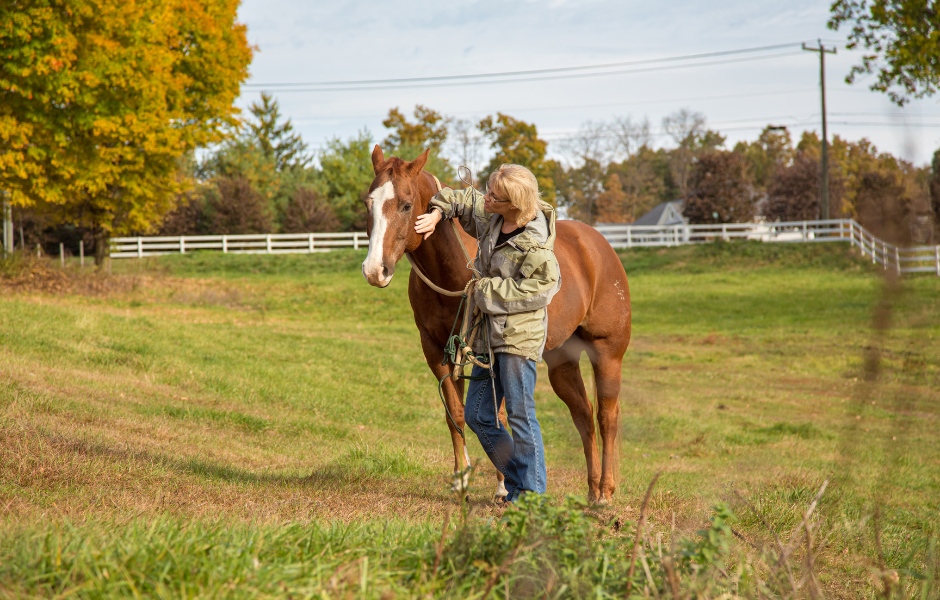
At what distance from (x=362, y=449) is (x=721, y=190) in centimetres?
4058

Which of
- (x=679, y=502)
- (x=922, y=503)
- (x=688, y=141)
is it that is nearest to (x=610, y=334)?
(x=679, y=502)

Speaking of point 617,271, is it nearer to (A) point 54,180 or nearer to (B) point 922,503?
(B) point 922,503

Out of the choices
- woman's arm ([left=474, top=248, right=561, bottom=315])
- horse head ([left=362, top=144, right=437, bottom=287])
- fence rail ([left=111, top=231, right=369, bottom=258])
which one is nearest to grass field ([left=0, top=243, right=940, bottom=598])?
woman's arm ([left=474, top=248, right=561, bottom=315])

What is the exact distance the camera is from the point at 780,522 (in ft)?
14.2

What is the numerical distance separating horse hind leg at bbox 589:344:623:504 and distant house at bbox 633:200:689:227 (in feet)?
183

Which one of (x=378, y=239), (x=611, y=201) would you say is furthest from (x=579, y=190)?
(x=378, y=239)

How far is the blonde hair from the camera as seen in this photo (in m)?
3.62

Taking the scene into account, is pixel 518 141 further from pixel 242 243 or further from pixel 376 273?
pixel 376 273

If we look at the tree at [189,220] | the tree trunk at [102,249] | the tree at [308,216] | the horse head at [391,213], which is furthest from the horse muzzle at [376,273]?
the tree at [189,220]

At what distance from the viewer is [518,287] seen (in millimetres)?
3631

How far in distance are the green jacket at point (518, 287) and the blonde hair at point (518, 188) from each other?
0.38ft

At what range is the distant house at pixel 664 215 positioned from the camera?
60622mm

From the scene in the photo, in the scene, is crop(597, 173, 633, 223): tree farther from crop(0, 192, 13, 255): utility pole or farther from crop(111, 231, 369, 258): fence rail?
crop(0, 192, 13, 255): utility pole

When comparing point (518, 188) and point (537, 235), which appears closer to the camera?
point (518, 188)
